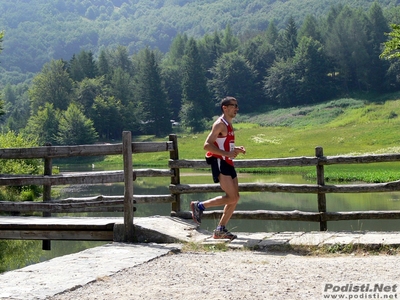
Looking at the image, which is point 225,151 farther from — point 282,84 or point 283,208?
point 282,84

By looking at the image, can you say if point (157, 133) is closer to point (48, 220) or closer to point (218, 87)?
point (218, 87)

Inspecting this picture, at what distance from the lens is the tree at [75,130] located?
108562mm

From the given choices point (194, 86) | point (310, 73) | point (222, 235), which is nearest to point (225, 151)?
point (222, 235)

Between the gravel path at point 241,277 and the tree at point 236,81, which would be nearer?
the gravel path at point 241,277

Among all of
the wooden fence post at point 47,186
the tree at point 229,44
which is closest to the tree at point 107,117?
the tree at point 229,44

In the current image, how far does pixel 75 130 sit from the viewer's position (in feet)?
357

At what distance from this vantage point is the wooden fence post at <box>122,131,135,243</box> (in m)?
11.1

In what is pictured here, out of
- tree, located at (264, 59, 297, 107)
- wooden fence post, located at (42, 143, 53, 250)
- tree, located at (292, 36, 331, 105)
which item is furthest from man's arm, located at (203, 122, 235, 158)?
tree, located at (264, 59, 297, 107)

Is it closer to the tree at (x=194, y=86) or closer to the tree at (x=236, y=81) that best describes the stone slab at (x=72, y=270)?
the tree at (x=194, y=86)

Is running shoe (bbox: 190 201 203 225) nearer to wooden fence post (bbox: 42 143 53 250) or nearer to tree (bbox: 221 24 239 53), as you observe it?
wooden fence post (bbox: 42 143 53 250)

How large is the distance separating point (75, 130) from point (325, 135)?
40.2 metres

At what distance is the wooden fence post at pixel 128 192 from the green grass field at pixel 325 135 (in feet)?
92.9

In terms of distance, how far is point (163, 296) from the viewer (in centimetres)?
725

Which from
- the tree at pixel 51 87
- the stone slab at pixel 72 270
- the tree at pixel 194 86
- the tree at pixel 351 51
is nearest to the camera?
the stone slab at pixel 72 270
